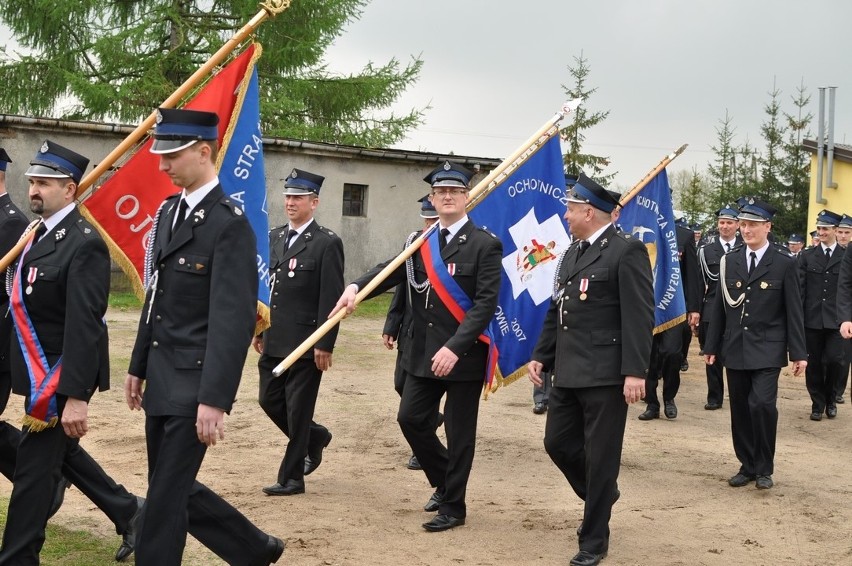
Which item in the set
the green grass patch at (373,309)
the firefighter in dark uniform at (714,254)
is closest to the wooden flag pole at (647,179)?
the firefighter in dark uniform at (714,254)

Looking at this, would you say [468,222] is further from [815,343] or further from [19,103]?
[19,103]

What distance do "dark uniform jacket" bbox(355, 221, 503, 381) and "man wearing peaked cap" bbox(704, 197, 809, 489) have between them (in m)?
2.60

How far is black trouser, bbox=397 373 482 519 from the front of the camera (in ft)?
22.6

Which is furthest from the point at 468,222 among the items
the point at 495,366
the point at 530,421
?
the point at 530,421

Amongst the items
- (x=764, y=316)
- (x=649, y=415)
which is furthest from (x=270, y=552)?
(x=649, y=415)

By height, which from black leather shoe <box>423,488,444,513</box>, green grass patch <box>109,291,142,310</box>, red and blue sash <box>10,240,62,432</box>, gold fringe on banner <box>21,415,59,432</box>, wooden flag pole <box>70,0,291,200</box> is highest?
wooden flag pole <box>70,0,291,200</box>

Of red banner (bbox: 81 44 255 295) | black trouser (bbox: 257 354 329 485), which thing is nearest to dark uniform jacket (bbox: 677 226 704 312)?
black trouser (bbox: 257 354 329 485)

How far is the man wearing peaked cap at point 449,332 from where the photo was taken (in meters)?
6.90

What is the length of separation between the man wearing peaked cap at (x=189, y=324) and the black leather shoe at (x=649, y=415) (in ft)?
24.5

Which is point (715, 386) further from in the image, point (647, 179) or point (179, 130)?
point (179, 130)

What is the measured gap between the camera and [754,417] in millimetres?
8430

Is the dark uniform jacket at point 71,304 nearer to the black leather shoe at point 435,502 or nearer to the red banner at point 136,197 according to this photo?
the red banner at point 136,197

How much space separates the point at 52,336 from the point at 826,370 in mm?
9434

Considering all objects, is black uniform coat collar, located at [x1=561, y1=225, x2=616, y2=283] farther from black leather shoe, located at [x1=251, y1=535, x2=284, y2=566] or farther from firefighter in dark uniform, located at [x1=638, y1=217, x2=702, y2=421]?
firefighter in dark uniform, located at [x1=638, y1=217, x2=702, y2=421]
